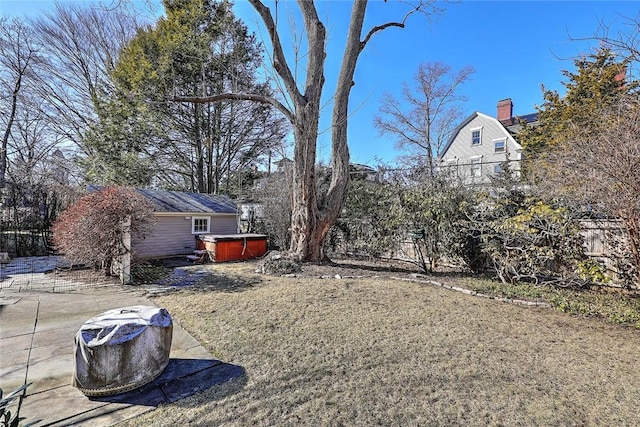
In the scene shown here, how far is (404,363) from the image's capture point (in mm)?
3152

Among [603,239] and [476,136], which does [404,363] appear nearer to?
[603,239]

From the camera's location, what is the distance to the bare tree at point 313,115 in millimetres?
8242

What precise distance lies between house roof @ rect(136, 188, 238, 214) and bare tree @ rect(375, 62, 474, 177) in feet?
48.0

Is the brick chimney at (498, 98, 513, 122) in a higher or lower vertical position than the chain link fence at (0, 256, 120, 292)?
higher

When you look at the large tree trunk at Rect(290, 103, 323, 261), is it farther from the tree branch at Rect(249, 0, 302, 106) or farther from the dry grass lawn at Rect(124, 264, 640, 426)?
the dry grass lawn at Rect(124, 264, 640, 426)

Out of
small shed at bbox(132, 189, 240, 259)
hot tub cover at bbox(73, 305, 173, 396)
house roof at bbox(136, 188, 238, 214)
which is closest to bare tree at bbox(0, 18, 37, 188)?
house roof at bbox(136, 188, 238, 214)

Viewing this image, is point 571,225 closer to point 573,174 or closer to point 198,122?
point 573,174

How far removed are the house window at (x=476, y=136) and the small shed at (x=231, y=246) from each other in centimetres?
1955

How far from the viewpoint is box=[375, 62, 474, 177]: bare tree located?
21.2m

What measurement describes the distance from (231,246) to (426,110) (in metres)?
18.6

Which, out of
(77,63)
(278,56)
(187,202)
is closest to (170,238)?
(187,202)

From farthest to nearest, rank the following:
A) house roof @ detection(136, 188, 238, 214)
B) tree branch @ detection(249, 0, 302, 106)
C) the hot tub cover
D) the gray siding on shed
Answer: house roof @ detection(136, 188, 238, 214)
the gray siding on shed
tree branch @ detection(249, 0, 302, 106)
the hot tub cover

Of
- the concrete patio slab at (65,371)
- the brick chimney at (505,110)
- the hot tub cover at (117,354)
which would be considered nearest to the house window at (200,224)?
the concrete patio slab at (65,371)

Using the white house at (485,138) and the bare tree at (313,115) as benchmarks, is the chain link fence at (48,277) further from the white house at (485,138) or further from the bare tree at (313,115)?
the white house at (485,138)
